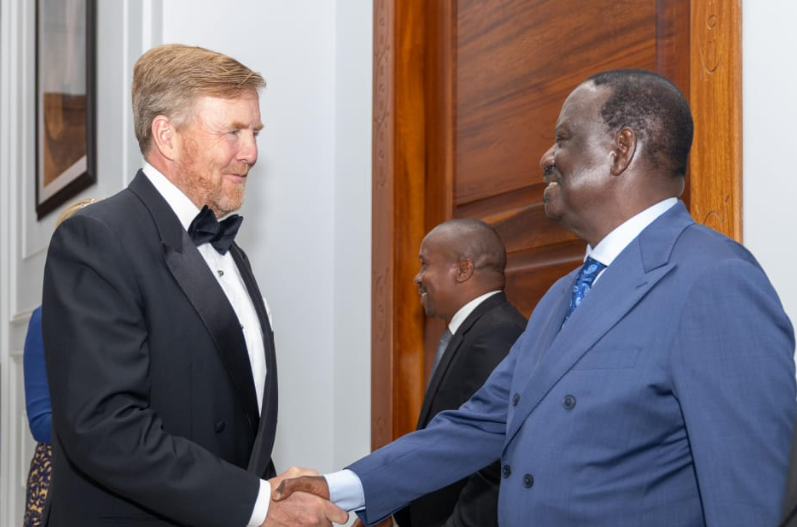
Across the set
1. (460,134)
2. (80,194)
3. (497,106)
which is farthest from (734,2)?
(80,194)

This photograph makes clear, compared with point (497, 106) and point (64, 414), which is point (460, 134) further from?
point (64, 414)

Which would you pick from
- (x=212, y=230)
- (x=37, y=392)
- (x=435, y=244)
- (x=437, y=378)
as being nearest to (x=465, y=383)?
(x=437, y=378)

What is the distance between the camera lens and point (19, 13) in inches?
261

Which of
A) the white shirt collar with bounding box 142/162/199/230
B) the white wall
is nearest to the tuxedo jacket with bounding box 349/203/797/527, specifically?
the white wall

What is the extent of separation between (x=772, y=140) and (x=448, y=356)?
1.01m

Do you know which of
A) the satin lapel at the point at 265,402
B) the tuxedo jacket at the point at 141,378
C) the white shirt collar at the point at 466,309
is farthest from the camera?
the white shirt collar at the point at 466,309

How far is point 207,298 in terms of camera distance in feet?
6.32

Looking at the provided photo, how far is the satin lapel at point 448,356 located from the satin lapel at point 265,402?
564 mm

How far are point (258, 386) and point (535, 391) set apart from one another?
0.71 m

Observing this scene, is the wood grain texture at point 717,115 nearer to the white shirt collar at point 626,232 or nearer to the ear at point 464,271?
the white shirt collar at point 626,232

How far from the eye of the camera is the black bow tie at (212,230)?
6.79 ft

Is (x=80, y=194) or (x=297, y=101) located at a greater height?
(x=297, y=101)

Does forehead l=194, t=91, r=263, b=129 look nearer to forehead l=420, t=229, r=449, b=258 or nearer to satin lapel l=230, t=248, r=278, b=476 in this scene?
satin lapel l=230, t=248, r=278, b=476

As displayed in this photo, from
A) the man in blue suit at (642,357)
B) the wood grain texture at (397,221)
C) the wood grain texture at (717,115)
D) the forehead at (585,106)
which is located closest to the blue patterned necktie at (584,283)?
the man in blue suit at (642,357)
